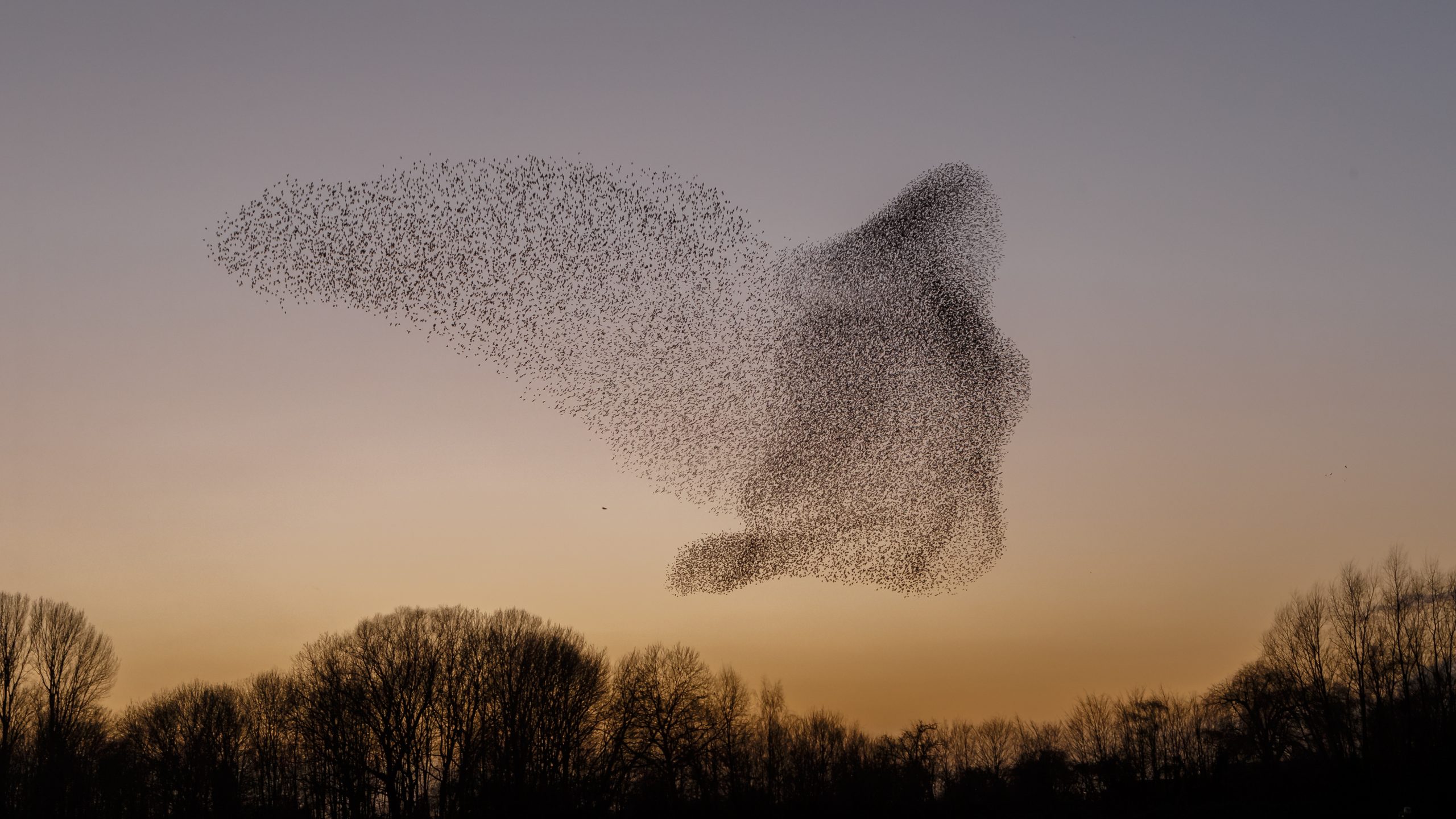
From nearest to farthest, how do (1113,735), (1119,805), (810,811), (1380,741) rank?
(1380,741)
(810,811)
(1119,805)
(1113,735)

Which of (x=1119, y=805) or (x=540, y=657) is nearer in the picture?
(x=540, y=657)

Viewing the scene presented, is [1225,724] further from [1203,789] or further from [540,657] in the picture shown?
[540,657]

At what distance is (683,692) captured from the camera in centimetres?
8356

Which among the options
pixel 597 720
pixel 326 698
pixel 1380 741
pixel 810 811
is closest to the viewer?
pixel 1380 741

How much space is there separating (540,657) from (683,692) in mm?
11788

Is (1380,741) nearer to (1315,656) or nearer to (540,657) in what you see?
(1315,656)

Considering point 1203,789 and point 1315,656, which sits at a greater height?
point 1315,656

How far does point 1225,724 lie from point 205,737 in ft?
256

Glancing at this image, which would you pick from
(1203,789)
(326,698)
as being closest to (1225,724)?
(1203,789)

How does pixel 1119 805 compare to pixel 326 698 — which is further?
pixel 1119 805

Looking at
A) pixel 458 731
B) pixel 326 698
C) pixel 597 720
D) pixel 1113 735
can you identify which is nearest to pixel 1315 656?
pixel 1113 735

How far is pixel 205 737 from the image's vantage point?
81.7 metres

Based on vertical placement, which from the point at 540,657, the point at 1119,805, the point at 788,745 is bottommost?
the point at 1119,805

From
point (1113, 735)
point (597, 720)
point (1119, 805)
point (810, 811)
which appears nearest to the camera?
point (597, 720)
